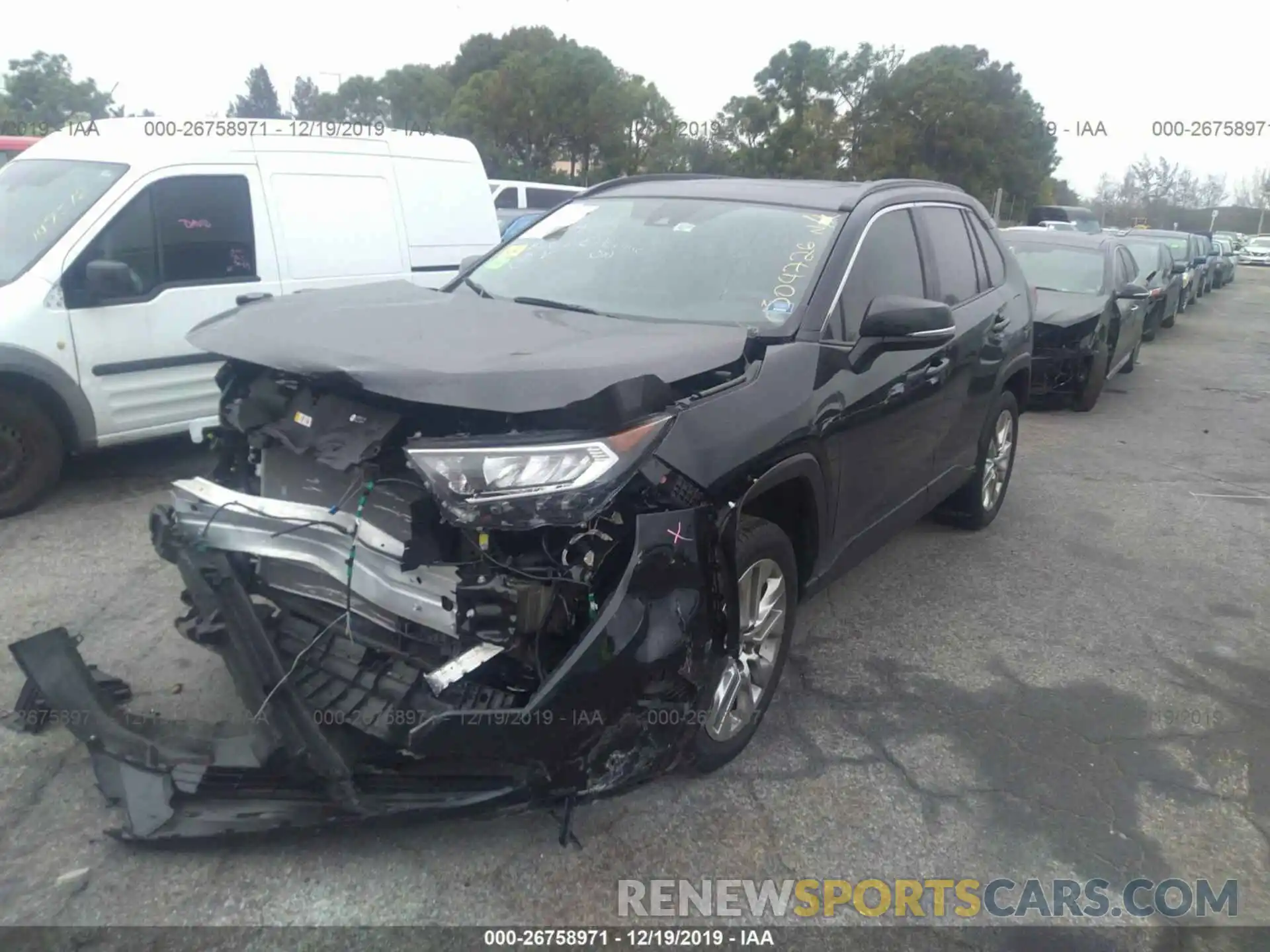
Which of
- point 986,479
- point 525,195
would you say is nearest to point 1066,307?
point 986,479

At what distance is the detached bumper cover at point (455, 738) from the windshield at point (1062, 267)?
8604 mm

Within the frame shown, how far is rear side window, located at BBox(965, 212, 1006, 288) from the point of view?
544 cm

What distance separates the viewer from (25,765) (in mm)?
3158

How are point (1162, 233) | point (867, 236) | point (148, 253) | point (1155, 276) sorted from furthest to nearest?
point (1162, 233), point (1155, 276), point (148, 253), point (867, 236)

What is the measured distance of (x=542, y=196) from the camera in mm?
19094

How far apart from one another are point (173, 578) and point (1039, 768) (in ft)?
12.5

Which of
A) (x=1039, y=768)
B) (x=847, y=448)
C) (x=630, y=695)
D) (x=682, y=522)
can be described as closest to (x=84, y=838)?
(x=630, y=695)

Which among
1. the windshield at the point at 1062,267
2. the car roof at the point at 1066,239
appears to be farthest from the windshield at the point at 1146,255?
the windshield at the point at 1062,267

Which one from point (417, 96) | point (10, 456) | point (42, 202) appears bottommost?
point (10, 456)

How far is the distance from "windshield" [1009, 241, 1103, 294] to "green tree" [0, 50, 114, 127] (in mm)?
45225

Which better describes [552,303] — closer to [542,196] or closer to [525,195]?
[525,195]

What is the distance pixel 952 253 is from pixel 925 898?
3242mm

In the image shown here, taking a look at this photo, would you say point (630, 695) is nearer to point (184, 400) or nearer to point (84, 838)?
point (84, 838)

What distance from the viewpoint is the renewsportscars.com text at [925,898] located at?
275cm
